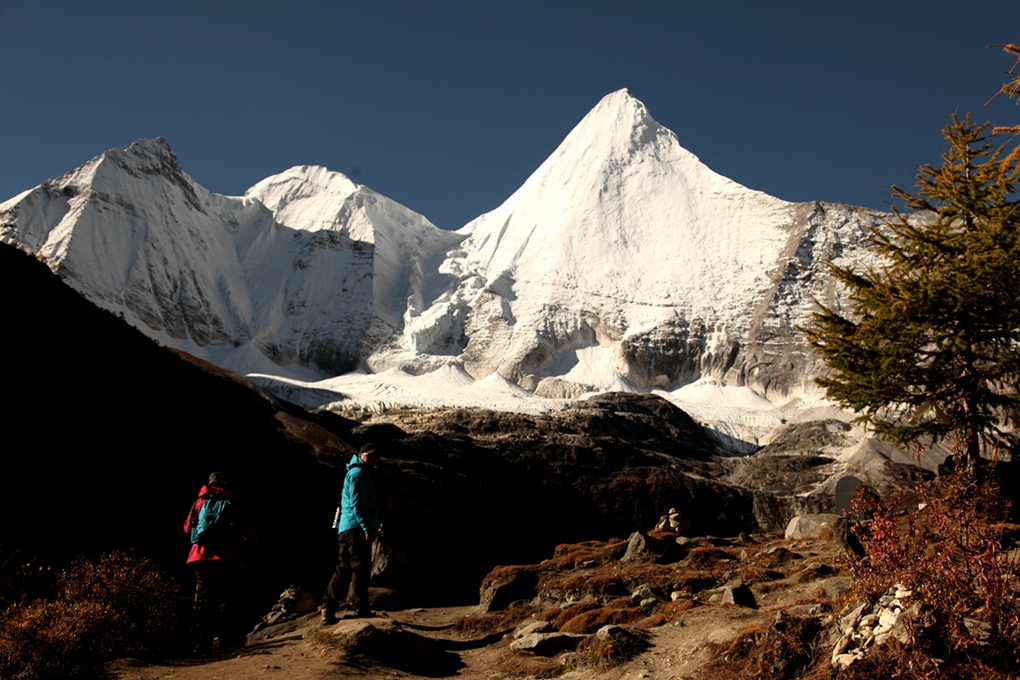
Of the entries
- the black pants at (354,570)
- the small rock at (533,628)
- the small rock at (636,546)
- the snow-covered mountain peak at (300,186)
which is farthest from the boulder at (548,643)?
the snow-covered mountain peak at (300,186)

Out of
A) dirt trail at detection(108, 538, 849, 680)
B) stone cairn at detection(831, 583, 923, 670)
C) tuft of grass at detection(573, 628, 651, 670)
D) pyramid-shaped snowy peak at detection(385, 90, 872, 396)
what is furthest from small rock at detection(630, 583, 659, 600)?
pyramid-shaped snowy peak at detection(385, 90, 872, 396)

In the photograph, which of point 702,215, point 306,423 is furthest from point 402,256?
point 306,423

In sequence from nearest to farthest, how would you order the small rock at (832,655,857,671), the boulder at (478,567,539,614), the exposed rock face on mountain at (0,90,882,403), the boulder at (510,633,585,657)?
the small rock at (832,655,857,671)
the boulder at (510,633,585,657)
the boulder at (478,567,539,614)
the exposed rock face on mountain at (0,90,882,403)

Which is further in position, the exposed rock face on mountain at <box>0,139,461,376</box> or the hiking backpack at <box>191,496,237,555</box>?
the exposed rock face on mountain at <box>0,139,461,376</box>

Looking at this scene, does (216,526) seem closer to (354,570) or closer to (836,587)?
(354,570)

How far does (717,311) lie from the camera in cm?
9950

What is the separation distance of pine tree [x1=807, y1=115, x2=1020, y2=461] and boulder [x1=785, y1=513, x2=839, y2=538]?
7.87 feet

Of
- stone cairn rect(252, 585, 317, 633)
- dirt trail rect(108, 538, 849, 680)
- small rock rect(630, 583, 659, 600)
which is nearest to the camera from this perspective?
dirt trail rect(108, 538, 849, 680)

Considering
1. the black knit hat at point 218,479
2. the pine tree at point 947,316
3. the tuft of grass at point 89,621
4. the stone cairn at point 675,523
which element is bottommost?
the stone cairn at point 675,523

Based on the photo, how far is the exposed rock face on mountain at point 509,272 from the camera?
9600 cm

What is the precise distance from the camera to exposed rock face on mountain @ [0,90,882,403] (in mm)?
96000

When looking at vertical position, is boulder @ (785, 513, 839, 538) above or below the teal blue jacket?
below

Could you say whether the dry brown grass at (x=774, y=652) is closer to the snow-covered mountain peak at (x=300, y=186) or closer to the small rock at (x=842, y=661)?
the small rock at (x=842, y=661)

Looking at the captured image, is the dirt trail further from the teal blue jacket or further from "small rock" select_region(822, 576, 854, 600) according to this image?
the teal blue jacket
